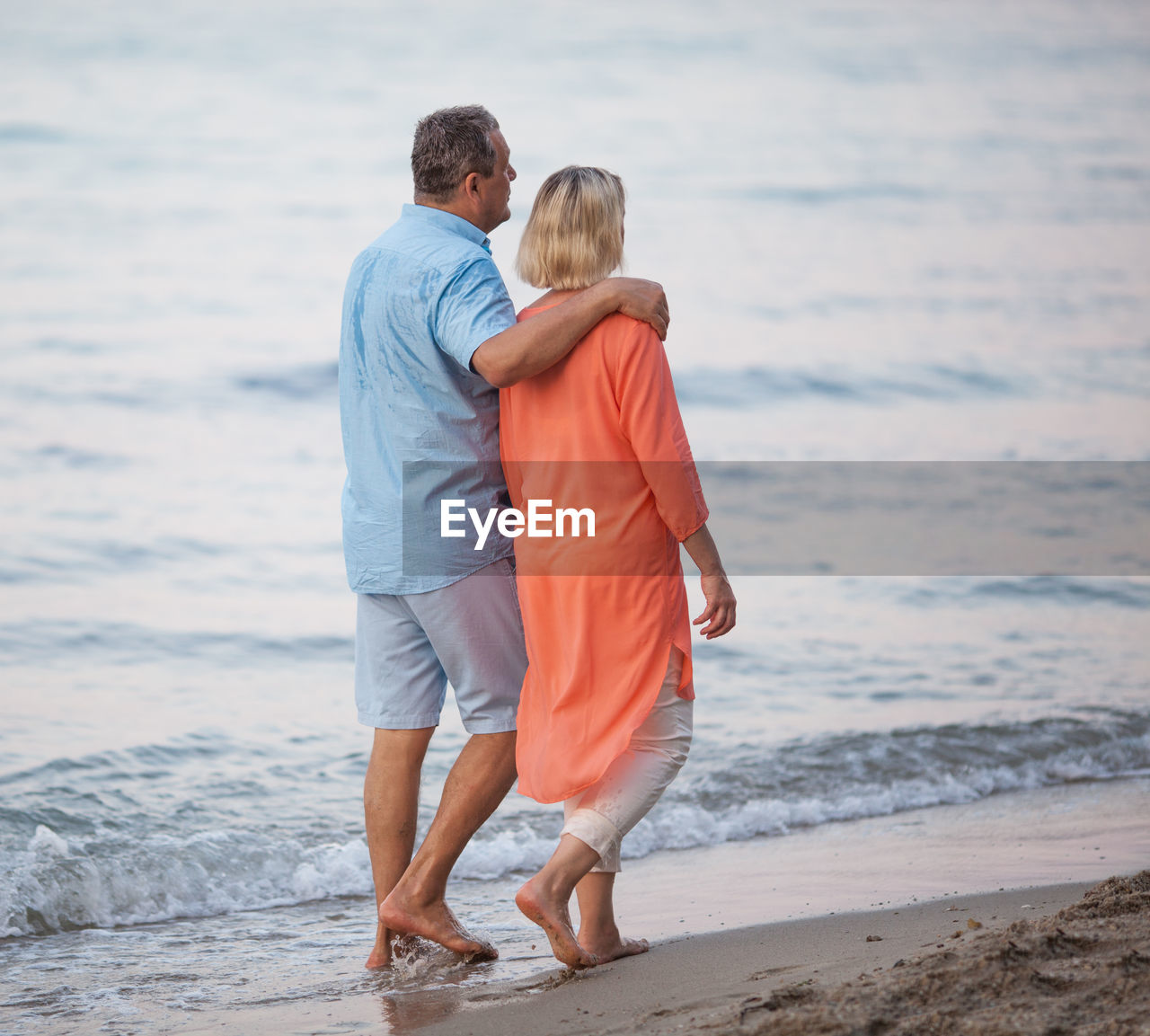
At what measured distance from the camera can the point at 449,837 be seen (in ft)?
9.21

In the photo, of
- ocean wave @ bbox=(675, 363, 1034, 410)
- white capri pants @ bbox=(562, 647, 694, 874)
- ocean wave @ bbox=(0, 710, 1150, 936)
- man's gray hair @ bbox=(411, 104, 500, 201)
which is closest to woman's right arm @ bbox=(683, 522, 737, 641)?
white capri pants @ bbox=(562, 647, 694, 874)

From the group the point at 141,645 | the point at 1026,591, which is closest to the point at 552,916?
the point at 141,645

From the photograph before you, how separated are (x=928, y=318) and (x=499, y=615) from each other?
43.0 feet

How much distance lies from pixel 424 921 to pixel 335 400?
10.8 meters

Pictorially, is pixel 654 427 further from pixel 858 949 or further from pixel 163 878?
pixel 163 878

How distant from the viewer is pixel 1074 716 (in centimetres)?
552

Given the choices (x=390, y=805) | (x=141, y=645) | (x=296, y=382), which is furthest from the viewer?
(x=296, y=382)

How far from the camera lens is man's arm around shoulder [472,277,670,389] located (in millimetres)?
2588

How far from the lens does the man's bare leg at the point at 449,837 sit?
2.81 meters

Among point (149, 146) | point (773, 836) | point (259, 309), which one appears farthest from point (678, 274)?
point (773, 836)

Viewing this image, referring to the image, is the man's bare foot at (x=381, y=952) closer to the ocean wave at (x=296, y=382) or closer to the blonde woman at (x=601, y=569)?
the blonde woman at (x=601, y=569)

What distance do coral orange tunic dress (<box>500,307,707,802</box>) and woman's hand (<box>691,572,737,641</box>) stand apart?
0.07 meters

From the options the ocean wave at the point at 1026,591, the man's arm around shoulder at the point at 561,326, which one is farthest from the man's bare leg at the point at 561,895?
the ocean wave at the point at 1026,591

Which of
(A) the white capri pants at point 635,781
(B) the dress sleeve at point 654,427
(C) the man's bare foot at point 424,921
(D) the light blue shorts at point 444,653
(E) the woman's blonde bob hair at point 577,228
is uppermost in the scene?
(E) the woman's blonde bob hair at point 577,228
